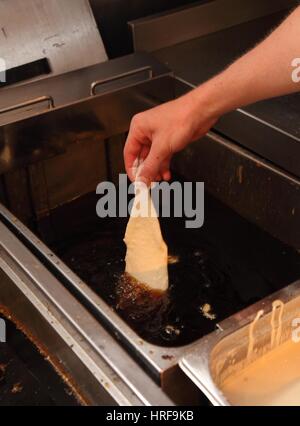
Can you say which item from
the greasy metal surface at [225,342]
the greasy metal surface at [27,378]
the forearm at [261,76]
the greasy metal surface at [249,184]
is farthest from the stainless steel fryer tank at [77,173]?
the forearm at [261,76]

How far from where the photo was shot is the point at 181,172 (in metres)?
1.83

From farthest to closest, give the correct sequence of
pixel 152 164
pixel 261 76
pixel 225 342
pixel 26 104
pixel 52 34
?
1. pixel 52 34
2. pixel 26 104
3. pixel 152 164
4. pixel 261 76
5. pixel 225 342

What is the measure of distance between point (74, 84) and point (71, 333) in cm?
88

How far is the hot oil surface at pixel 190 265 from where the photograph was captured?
51.7 inches

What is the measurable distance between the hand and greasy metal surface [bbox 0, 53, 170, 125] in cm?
43

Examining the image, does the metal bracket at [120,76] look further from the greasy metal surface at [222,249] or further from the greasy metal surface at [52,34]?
the greasy metal surface at [222,249]

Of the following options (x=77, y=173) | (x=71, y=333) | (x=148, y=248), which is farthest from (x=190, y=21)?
(x=71, y=333)

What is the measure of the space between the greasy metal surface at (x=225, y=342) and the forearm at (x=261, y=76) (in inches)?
15.8

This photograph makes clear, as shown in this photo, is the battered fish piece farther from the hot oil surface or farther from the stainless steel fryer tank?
the stainless steel fryer tank

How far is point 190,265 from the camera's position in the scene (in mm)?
1482

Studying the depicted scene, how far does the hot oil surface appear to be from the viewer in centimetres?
131

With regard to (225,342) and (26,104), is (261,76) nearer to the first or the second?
(225,342)

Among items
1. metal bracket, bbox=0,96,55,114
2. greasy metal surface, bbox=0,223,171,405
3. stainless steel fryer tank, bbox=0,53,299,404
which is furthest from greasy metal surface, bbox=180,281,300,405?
metal bracket, bbox=0,96,55,114
